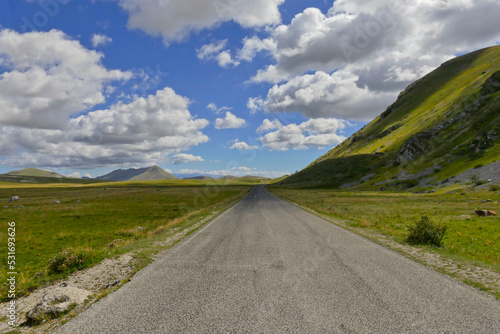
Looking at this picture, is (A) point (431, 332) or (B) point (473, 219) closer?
(A) point (431, 332)

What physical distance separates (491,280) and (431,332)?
5.13 meters

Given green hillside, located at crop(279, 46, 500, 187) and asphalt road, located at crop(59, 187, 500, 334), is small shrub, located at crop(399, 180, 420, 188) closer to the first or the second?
green hillside, located at crop(279, 46, 500, 187)

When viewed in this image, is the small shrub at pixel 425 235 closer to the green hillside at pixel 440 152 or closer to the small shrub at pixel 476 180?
the small shrub at pixel 476 180

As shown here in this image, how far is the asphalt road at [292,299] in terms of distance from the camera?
574 centimetres

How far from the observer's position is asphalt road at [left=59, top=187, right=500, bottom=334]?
5.74m

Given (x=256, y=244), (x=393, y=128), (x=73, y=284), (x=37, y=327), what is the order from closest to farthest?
(x=37, y=327)
(x=73, y=284)
(x=256, y=244)
(x=393, y=128)

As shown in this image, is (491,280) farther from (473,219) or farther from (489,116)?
(489,116)

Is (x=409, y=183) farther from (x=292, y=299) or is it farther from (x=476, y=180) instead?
(x=292, y=299)

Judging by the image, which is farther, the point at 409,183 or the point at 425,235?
the point at 409,183

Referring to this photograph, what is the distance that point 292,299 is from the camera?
276 inches

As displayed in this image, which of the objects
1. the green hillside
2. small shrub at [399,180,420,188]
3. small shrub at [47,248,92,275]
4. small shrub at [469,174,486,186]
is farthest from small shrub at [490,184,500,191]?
small shrub at [47,248,92,275]

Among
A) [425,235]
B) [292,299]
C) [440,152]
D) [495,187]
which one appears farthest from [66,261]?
[440,152]

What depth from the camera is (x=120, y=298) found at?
24.5ft

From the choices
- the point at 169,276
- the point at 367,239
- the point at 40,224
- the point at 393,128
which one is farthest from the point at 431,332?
the point at 393,128
